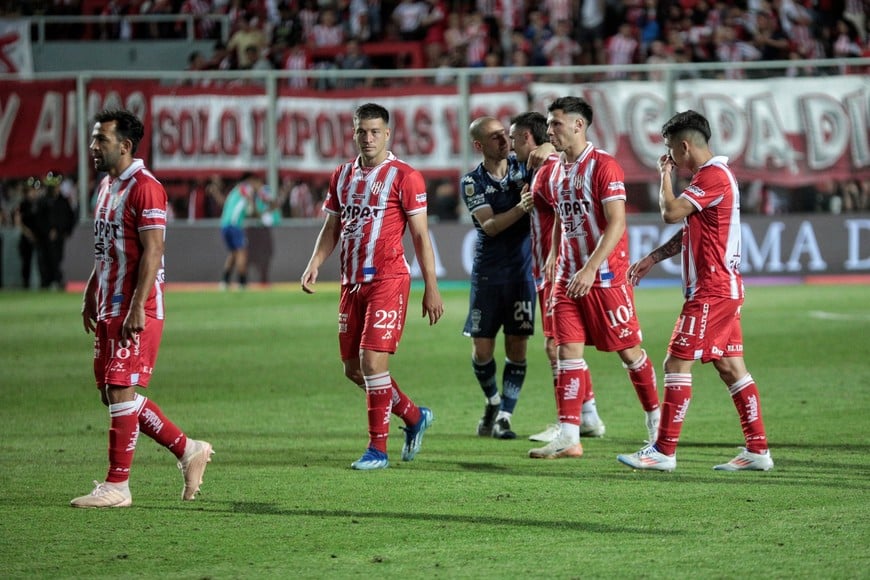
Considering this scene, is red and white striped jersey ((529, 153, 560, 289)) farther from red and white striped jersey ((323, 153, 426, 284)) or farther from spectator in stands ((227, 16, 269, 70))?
spectator in stands ((227, 16, 269, 70))

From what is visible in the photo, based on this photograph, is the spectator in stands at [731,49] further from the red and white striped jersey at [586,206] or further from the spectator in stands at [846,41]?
the red and white striped jersey at [586,206]

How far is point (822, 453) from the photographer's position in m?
8.45

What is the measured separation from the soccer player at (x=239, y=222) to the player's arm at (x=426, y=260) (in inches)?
587

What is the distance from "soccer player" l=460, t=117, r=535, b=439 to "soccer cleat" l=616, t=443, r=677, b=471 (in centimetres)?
161

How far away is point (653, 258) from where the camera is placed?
8172mm

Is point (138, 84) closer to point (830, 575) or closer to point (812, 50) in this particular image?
point (812, 50)

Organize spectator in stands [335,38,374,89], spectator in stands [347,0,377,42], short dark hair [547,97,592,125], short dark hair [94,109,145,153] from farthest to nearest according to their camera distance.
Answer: spectator in stands [347,0,377,42] → spectator in stands [335,38,374,89] → short dark hair [547,97,592,125] → short dark hair [94,109,145,153]

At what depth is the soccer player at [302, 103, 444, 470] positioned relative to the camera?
8.18 metres

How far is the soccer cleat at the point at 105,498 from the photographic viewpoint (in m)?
7.05

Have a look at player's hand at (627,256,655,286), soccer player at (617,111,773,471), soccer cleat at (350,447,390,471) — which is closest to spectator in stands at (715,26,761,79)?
player's hand at (627,256,655,286)

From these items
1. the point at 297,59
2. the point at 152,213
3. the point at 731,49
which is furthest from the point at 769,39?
the point at 152,213

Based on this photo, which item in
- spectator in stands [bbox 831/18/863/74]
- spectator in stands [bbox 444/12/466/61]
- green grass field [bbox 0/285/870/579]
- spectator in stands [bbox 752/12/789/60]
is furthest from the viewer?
spectator in stands [bbox 444/12/466/61]

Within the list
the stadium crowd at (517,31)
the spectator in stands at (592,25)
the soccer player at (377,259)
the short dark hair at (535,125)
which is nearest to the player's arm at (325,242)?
the soccer player at (377,259)

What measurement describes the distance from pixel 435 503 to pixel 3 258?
66.6 ft
